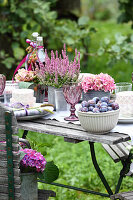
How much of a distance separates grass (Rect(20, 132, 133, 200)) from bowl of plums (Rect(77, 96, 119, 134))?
123 cm

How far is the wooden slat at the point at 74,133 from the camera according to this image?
2127 millimetres

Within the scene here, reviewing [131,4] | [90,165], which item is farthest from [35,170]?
[131,4]

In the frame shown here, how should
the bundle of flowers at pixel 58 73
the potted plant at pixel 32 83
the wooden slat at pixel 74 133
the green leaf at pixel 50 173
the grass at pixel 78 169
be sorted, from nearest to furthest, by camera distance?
the wooden slat at pixel 74 133 < the green leaf at pixel 50 173 < the bundle of flowers at pixel 58 73 < the potted plant at pixel 32 83 < the grass at pixel 78 169

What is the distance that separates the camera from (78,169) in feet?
14.3

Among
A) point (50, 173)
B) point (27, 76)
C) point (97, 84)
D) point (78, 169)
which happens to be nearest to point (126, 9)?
point (78, 169)

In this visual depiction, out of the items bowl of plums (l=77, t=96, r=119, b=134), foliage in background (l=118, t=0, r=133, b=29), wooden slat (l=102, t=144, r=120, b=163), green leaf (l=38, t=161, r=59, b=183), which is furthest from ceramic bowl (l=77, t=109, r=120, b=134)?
foliage in background (l=118, t=0, r=133, b=29)

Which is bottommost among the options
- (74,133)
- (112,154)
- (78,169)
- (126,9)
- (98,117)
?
(78,169)

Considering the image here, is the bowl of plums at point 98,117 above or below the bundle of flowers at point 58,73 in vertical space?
below

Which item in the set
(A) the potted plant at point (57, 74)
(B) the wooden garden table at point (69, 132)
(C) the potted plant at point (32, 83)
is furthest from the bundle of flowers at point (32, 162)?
(C) the potted plant at point (32, 83)

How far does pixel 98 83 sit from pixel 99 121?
0.47 meters

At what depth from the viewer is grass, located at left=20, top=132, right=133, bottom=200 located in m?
3.86

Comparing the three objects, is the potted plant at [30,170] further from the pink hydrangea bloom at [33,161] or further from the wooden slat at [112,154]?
the wooden slat at [112,154]

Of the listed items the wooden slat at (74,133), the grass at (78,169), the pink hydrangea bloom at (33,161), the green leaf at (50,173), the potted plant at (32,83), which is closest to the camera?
the wooden slat at (74,133)

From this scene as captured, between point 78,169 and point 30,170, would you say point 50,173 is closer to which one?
point 30,170
